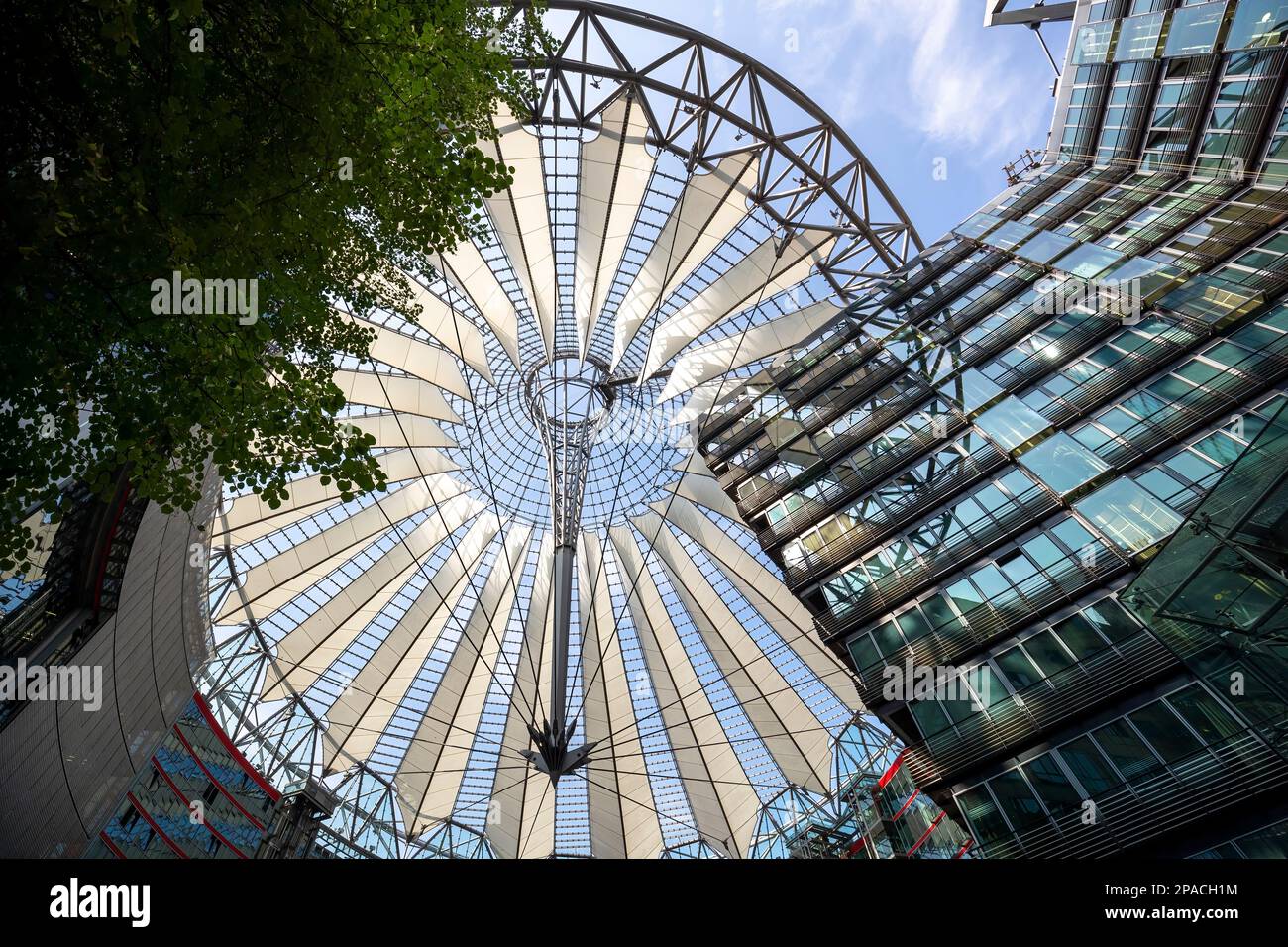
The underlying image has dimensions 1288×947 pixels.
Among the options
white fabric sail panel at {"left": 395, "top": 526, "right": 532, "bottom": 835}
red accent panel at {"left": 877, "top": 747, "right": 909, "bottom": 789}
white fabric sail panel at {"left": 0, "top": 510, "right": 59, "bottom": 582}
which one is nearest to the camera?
white fabric sail panel at {"left": 0, "top": 510, "right": 59, "bottom": 582}

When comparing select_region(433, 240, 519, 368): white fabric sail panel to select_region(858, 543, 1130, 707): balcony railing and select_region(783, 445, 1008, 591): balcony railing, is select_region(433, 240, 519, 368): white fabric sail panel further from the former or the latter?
select_region(858, 543, 1130, 707): balcony railing

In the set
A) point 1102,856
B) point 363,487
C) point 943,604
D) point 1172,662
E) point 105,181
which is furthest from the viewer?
point 943,604

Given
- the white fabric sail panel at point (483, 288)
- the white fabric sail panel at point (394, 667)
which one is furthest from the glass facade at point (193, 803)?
the white fabric sail panel at point (483, 288)

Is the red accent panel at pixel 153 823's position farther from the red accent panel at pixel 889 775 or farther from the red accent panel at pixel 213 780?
the red accent panel at pixel 889 775

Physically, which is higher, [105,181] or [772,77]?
[772,77]

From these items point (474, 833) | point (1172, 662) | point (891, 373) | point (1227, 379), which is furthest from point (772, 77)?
point (474, 833)

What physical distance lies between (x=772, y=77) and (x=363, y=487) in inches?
998

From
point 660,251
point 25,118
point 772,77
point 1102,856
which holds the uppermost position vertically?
point 772,77

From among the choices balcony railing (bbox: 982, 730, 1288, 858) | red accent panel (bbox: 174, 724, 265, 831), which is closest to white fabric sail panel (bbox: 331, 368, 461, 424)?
red accent panel (bbox: 174, 724, 265, 831)

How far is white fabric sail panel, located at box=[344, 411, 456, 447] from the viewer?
28.2 metres

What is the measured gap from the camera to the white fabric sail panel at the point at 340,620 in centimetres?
2931

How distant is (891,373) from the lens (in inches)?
990

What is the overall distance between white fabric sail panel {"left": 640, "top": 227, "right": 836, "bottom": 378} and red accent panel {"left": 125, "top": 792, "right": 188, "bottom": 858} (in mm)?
23618
